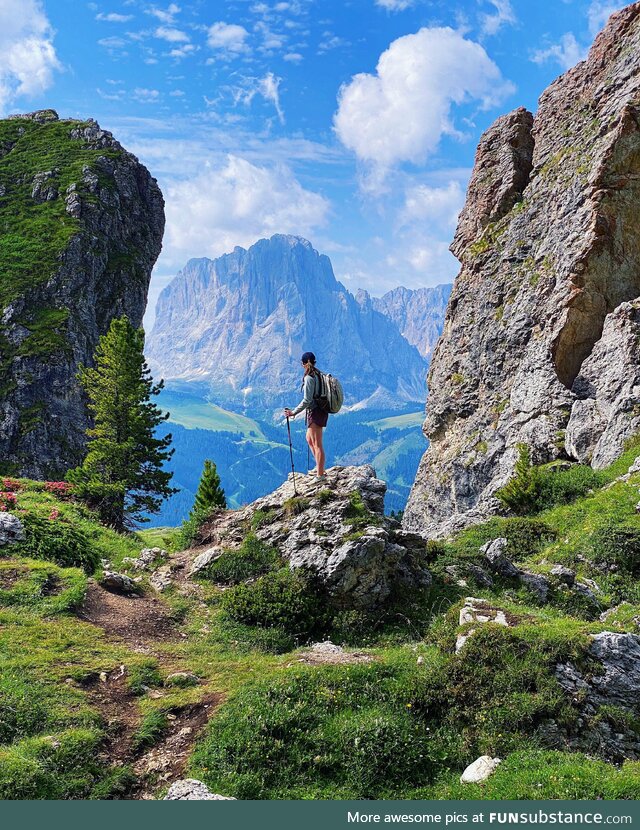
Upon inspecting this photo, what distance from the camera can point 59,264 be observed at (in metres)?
80.6

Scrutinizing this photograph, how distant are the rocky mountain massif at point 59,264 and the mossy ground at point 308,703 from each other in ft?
188

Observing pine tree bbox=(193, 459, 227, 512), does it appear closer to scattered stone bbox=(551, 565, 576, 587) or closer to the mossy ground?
the mossy ground

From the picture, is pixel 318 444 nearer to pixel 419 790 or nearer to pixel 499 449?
pixel 419 790

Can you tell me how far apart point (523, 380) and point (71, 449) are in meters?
53.1

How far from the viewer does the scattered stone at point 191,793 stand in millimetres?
8672

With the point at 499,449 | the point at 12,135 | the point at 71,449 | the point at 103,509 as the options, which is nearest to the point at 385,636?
the point at 103,509

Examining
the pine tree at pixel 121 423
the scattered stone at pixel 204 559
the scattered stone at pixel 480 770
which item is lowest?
the scattered stone at pixel 480 770

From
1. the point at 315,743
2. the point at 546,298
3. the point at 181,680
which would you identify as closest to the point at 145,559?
the point at 181,680

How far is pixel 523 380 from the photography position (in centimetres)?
4453

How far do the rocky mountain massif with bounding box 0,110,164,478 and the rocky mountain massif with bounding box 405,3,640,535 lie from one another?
44.7 m

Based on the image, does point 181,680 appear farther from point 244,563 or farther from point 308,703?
point 244,563

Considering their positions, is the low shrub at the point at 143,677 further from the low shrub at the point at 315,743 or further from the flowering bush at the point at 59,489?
the flowering bush at the point at 59,489

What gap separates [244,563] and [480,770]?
37.6 feet

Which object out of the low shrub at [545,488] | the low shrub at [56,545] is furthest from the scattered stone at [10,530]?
the low shrub at [545,488]
